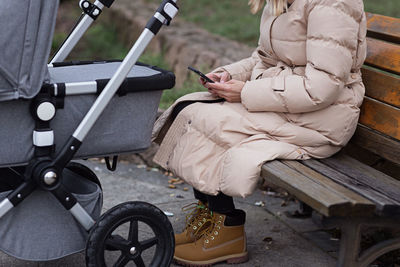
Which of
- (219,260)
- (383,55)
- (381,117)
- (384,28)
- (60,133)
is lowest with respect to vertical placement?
(219,260)

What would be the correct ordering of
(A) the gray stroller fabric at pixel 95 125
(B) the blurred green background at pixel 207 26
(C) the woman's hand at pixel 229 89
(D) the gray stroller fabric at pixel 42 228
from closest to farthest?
(A) the gray stroller fabric at pixel 95 125 < (D) the gray stroller fabric at pixel 42 228 < (C) the woman's hand at pixel 229 89 < (B) the blurred green background at pixel 207 26

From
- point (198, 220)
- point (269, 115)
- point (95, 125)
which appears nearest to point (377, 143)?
point (269, 115)

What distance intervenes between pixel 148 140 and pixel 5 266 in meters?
0.89

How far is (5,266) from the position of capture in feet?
9.41

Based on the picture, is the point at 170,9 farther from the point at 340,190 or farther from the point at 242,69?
the point at 340,190

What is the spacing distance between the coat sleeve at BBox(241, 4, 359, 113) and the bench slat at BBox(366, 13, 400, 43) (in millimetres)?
510

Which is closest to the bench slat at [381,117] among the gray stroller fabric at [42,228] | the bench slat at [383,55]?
the bench slat at [383,55]

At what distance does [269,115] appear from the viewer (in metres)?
2.74

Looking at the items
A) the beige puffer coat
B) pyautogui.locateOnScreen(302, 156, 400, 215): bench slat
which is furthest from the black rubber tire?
pyautogui.locateOnScreen(302, 156, 400, 215): bench slat

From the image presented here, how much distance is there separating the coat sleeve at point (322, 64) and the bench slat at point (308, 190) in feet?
0.90

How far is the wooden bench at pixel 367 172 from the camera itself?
7.49ft

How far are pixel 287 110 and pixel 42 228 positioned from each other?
1090 millimetres

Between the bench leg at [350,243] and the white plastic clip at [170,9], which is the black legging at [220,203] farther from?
the white plastic clip at [170,9]

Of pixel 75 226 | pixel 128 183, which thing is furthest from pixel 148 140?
pixel 128 183
